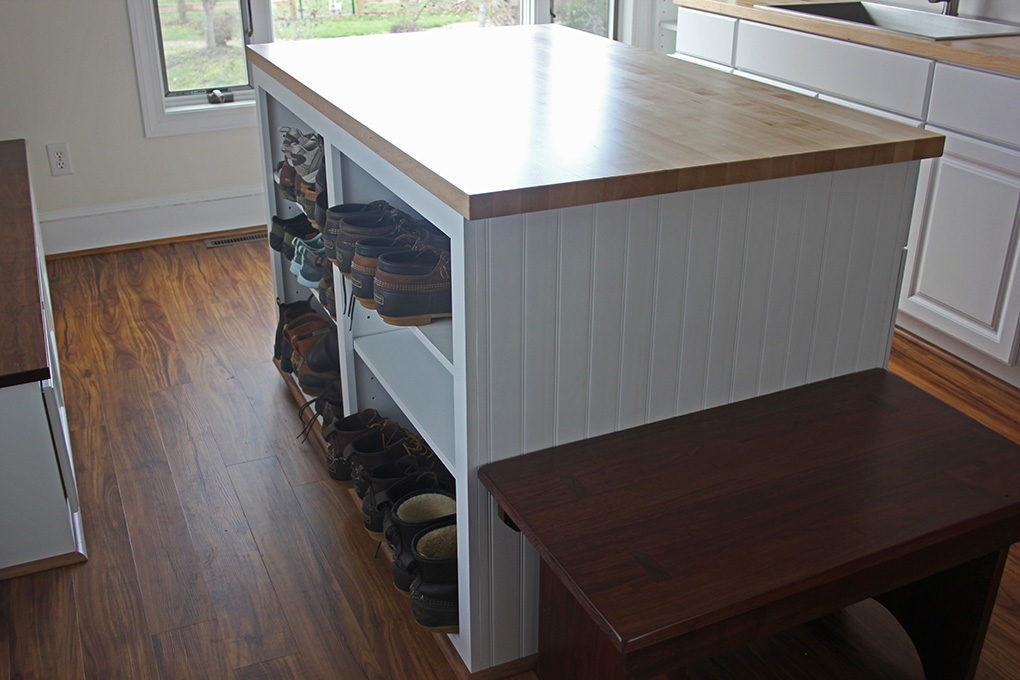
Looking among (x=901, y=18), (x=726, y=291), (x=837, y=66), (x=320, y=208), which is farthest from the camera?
(x=901, y=18)

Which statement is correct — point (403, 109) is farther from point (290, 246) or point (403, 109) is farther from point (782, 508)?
point (782, 508)

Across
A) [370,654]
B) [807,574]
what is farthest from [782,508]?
[370,654]

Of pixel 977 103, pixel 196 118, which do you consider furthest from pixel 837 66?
pixel 196 118

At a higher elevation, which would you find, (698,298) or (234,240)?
(698,298)

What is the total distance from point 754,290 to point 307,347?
1316 mm

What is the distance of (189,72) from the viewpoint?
3.75 metres

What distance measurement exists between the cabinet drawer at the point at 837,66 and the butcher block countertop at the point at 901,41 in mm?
29

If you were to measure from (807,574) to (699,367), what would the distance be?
1.52ft

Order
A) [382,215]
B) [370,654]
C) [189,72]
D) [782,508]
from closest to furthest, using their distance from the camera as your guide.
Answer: [782,508], [370,654], [382,215], [189,72]

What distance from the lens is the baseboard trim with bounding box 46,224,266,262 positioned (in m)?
3.65

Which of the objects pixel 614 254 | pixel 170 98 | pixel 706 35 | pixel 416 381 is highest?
pixel 706 35

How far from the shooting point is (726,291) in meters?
1.56

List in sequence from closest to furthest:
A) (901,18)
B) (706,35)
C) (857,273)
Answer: (857,273), (901,18), (706,35)

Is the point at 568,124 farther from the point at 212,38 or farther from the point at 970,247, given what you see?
the point at 212,38
